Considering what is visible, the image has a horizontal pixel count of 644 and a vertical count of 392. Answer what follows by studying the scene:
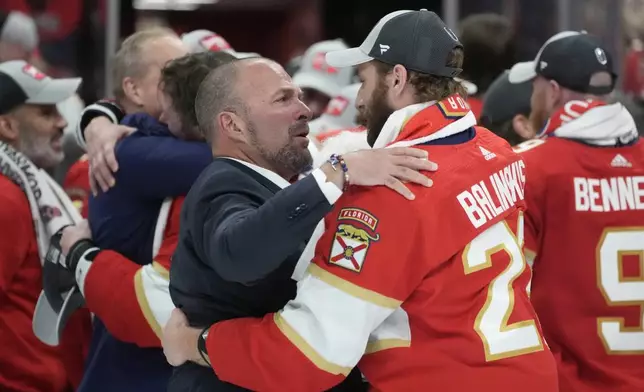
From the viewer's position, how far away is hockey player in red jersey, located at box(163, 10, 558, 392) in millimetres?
2121

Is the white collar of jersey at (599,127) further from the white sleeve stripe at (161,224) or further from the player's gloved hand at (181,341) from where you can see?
the player's gloved hand at (181,341)

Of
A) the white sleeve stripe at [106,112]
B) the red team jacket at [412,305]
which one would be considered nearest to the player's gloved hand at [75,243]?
the white sleeve stripe at [106,112]

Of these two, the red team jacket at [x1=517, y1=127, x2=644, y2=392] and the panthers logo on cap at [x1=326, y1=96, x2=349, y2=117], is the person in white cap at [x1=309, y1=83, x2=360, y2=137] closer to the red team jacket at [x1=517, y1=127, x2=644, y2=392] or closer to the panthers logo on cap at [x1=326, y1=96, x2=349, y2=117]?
the panthers logo on cap at [x1=326, y1=96, x2=349, y2=117]

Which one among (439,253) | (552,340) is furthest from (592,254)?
(439,253)

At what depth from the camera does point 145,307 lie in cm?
284

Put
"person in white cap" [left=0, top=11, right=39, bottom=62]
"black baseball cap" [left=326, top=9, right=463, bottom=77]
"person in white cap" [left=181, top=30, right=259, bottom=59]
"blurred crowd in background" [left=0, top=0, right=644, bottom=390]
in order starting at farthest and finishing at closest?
1. "person in white cap" [left=0, top=11, right=39, bottom=62]
2. "blurred crowd in background" [left=0, top=0, right=644, bottom=390]
3. "person in white cap" [left=181, top=30, right=259, bottom=59]
4. "black baseball cap" [left=326, top=9, right=463, bottom=77]

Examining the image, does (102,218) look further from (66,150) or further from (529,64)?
(66,150)

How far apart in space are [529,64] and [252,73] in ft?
4.52

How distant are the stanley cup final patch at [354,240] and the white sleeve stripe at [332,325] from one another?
6 cm

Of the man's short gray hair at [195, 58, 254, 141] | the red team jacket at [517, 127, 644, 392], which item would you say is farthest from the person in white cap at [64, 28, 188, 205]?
the red team jacket at [517, 127, 644, 392]

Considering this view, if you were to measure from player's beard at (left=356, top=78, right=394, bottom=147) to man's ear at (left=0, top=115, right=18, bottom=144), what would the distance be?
164 cm

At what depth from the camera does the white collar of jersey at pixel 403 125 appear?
2248 mm

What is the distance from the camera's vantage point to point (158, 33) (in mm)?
3520

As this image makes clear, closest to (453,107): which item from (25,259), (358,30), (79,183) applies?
(25,259)
